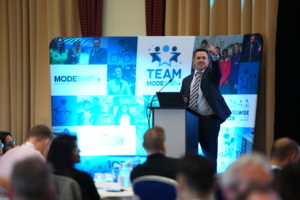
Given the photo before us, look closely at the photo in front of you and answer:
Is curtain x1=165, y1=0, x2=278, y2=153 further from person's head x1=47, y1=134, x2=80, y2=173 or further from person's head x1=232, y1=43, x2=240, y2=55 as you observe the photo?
person's head x1=47, y1=134, x2=80, y2=173

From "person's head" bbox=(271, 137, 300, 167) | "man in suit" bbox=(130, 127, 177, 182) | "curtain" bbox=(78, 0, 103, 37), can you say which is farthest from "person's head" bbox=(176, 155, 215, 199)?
"curtain" bbox=(78, 0, 103, 37)

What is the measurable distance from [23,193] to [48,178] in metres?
0.12

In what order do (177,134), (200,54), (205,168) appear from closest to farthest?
(205,168) → (177,134) → (200,54)

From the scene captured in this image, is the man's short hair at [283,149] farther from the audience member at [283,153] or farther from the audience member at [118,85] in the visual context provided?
the audience member at [118,85]

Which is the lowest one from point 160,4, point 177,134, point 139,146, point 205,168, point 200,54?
point 139,146

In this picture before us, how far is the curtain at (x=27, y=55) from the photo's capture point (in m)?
8.27

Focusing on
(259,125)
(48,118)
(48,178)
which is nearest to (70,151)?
(48,178)

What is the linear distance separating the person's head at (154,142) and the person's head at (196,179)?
4.08 feet

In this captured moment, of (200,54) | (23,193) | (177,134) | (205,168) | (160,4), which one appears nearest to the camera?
(23,193)

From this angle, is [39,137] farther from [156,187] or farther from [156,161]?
[156,187]

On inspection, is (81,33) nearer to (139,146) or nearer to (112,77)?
(112,77)

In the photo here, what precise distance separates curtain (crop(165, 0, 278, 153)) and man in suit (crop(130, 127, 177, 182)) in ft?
12.1

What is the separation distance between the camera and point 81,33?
8.27 metres

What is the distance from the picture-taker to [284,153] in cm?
355
